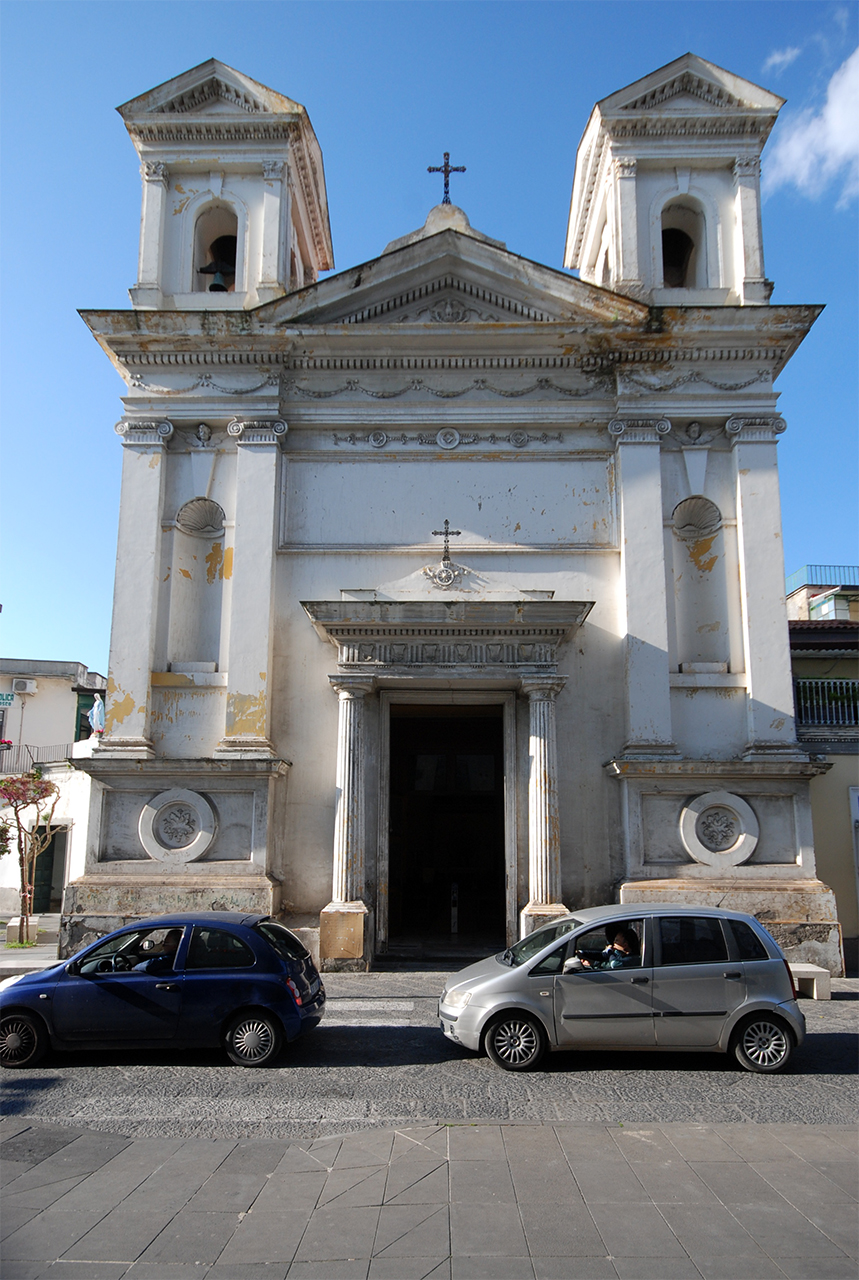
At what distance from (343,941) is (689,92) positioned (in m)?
15.5

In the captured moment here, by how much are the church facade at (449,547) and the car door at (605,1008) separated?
5.17 m

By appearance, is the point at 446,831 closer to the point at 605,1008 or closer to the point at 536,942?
the point at 536,942

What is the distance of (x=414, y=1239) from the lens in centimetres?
486

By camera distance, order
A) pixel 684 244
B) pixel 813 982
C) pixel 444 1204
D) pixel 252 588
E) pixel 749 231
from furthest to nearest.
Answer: pixel 684 244 < pixel 749 231 < pixel 252 588 < pixel 813 982 < pixel 444 1204

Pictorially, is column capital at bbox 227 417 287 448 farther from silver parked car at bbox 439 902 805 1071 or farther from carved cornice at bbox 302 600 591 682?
silver parked car at bbox 439 902 805 1071

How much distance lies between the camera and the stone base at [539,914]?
1328 centimetres

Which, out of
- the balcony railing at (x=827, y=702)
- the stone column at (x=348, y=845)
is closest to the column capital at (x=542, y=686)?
the stone column at (x=348, y=845)

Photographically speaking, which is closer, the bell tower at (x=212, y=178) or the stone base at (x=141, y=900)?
the stone base at (x=141, y=900)

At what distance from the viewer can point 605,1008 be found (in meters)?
8.20

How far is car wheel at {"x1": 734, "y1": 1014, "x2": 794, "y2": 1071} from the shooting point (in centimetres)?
818

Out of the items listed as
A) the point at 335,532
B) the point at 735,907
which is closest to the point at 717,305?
the point at 335,532

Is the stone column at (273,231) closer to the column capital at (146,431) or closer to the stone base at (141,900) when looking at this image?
the column capital at (146,431)

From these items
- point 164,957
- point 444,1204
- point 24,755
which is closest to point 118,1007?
point 164,957

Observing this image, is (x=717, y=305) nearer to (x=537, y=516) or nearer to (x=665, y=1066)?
(x=537, y=516)
